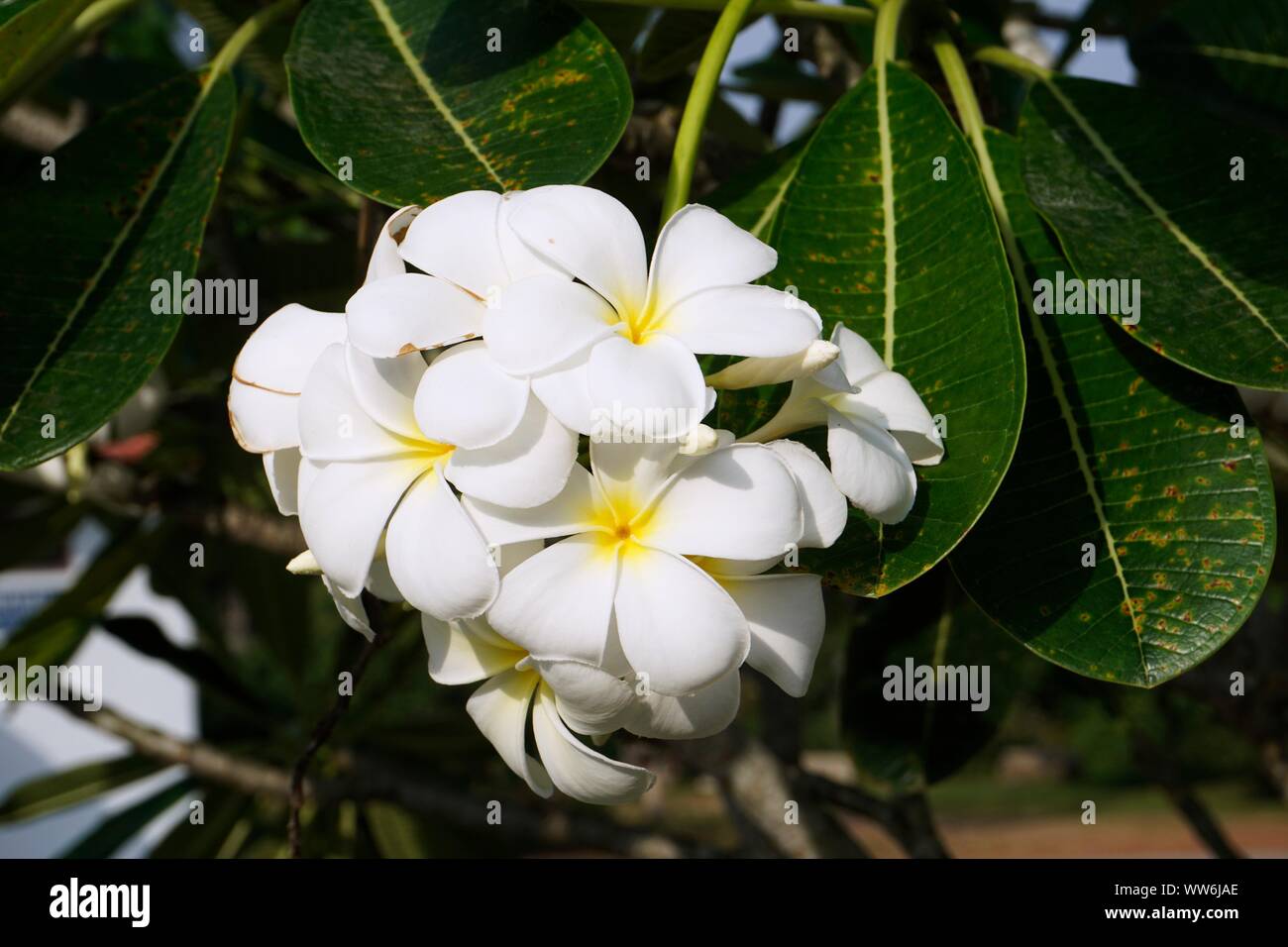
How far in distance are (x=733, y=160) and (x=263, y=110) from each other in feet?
2.64

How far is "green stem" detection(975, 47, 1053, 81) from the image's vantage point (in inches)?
46.9

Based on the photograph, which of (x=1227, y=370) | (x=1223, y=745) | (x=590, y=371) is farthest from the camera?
(x=1223, y=745)

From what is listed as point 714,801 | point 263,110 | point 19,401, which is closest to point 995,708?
point 19,401

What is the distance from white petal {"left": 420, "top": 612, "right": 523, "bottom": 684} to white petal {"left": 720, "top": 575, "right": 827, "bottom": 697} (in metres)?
0.15

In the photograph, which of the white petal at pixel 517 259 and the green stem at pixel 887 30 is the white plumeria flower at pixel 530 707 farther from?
the green stem at pixel 887 30

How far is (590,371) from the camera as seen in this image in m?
0.61

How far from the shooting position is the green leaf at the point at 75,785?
8.70ft

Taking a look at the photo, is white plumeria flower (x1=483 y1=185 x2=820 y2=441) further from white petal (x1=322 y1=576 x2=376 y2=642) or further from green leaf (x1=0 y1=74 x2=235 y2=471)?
green leaf (x1=0 y1=74 x2=235 y2=471)

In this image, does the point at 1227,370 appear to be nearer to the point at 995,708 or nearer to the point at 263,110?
the point at 995,708

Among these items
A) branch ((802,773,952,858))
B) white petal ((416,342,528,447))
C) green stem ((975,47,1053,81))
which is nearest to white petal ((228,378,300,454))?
white petal ((416,342,528,447))

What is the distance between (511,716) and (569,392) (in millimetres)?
258

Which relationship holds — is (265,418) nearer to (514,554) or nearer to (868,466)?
(514,554)

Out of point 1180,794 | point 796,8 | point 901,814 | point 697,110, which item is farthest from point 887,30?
point 1180,794
